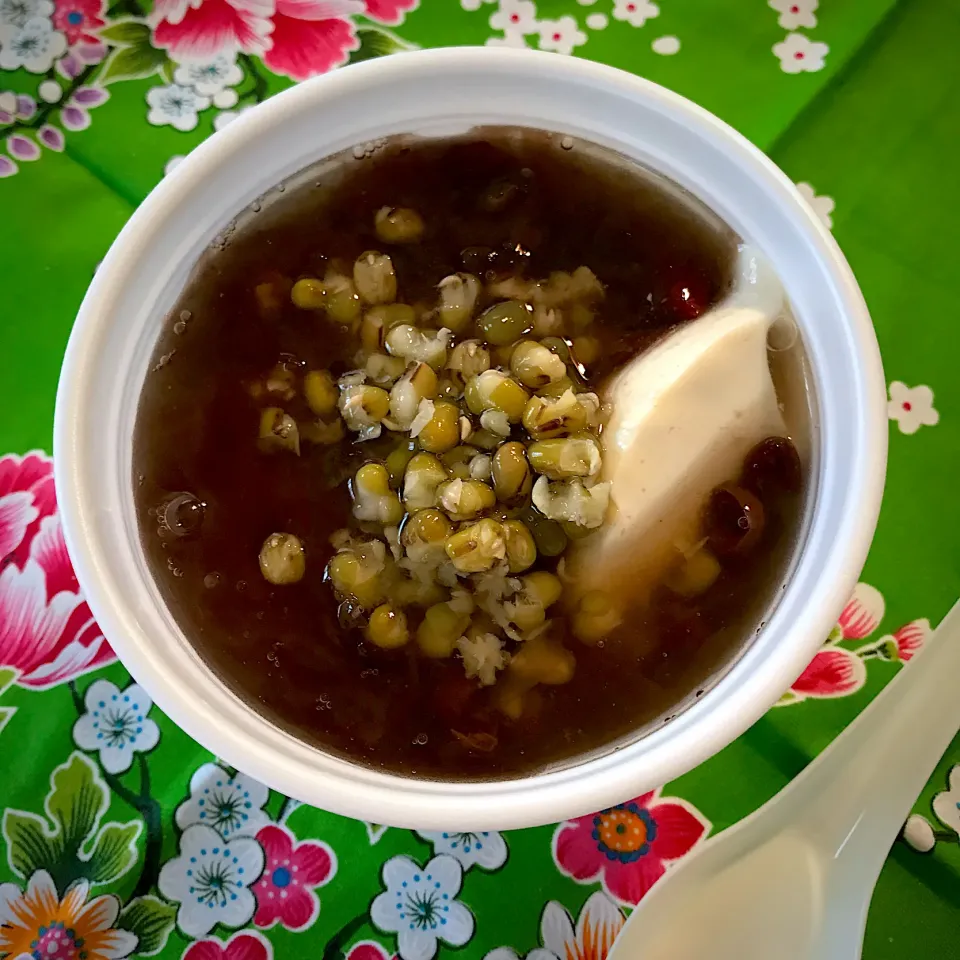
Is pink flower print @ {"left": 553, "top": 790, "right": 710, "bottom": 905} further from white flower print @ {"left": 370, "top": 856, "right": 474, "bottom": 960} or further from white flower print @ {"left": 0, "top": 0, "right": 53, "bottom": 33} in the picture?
white flower print @ {"left": 0, "top": 0, "right": 53, "bottom": 33}

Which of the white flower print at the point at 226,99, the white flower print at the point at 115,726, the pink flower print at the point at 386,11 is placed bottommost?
the white flower print at the point at 115,726

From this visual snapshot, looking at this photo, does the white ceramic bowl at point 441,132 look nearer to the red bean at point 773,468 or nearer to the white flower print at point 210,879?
the red bean at point 773,468

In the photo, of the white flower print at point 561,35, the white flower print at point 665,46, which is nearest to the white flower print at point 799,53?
the white flower print at point 665,46

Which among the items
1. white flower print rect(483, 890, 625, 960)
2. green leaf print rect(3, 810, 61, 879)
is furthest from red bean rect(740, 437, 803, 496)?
green leaf print rect(3, 810, 61, 879)

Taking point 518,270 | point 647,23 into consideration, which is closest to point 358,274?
point 518,270

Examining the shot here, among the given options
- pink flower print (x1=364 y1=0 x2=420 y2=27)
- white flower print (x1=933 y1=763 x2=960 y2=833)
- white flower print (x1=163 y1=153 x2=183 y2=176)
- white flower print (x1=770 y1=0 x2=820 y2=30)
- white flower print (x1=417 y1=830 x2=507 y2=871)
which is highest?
white flower print (x1=770 y1=0 x2=820 y2=30)

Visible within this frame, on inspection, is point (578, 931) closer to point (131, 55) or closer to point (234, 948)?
point (234, 948)
